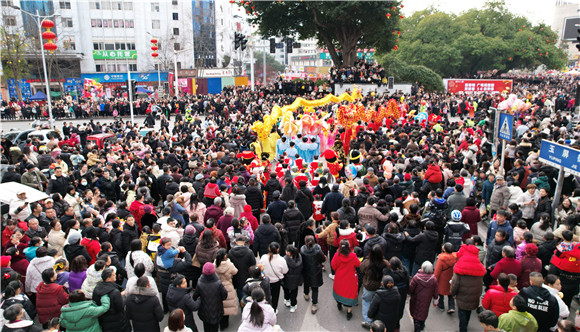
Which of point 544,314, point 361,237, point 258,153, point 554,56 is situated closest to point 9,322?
point 361,237

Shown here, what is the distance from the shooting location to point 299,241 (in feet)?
22.6

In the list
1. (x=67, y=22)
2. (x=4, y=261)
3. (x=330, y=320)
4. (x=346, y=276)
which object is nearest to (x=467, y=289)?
(x=346, y=276)

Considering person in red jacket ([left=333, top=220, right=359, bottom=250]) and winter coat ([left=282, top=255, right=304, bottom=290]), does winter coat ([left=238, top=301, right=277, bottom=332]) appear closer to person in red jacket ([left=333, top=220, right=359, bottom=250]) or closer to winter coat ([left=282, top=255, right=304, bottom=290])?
winter coat ([left=282, top=255, right=304, bottom=290])

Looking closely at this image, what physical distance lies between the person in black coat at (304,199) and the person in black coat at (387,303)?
132 inches

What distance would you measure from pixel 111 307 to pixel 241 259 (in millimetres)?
1732

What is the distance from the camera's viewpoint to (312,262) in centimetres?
590

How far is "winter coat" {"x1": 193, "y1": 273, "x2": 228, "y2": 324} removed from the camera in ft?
16.6

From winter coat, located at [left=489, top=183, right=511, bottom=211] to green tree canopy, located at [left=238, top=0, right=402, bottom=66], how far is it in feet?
70.7

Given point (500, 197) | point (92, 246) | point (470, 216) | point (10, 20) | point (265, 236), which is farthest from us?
point (10, 20)

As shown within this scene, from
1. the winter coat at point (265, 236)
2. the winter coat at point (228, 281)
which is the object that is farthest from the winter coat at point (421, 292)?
the winter coat at point (228, 281)

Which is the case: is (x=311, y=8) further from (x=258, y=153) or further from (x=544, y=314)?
(x=544, y=314)

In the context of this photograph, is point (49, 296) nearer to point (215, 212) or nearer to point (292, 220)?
point (215, 212)

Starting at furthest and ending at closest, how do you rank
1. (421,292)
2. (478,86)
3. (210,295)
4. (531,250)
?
(478,86), (531,250), (421,292), (210,295)

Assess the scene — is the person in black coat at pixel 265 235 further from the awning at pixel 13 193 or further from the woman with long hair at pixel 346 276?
the awning at pixel 13 193
